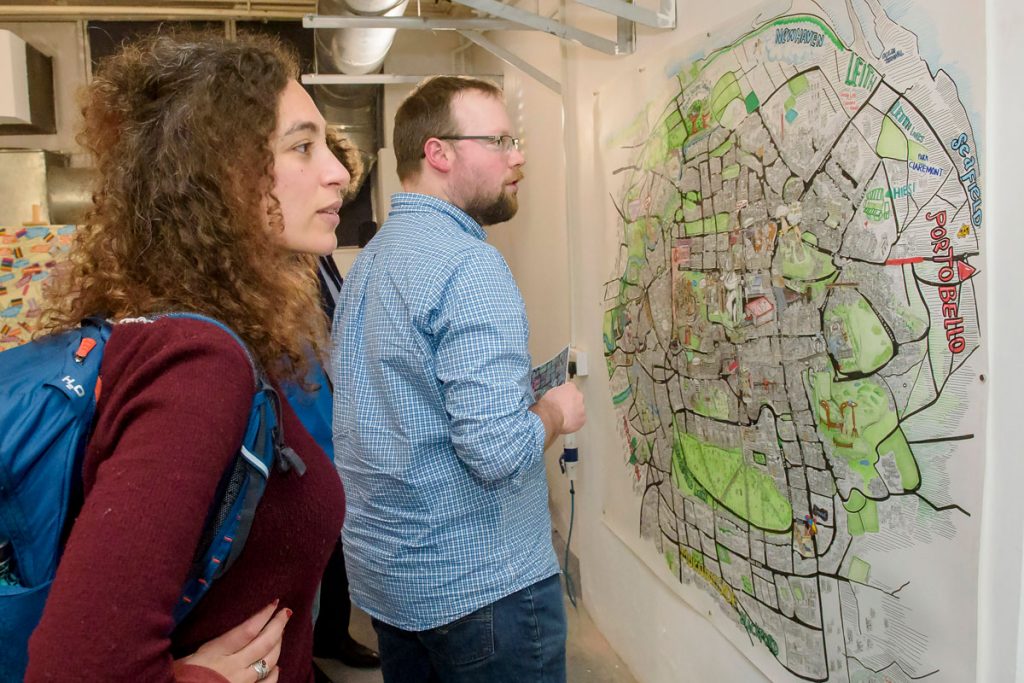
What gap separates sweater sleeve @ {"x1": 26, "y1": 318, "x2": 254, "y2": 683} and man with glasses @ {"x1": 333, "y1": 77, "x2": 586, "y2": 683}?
0.61 m

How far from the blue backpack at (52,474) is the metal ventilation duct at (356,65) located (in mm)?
766

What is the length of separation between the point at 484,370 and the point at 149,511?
68cm

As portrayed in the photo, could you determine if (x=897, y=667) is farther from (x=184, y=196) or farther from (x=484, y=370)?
(x=184, y=196)

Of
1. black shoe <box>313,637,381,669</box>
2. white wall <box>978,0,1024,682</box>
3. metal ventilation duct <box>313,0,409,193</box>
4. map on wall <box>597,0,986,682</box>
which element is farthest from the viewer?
metal ventilation duct <box>313,0,409,193</box>

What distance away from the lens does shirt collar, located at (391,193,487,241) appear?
4.43 ft

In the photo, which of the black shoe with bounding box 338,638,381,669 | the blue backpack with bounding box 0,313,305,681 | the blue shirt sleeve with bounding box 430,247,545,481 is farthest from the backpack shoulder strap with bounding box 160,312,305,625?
the black shoe with bounding box 338,638,381,669

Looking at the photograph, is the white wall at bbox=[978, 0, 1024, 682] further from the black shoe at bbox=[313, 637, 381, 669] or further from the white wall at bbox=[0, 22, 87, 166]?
the white wall at bbox=[0, 22, 87, 166]

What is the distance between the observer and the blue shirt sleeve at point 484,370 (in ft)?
3.73

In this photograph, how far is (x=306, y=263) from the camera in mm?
962

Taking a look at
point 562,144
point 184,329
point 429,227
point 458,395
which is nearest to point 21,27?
point 562,144

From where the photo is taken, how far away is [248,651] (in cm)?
65

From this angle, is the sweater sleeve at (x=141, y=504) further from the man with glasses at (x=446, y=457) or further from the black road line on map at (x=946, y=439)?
the black road line on map at (x=946, y=439)

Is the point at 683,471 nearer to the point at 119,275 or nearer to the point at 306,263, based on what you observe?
the point at 306,263

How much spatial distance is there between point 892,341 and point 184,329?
0.99 meters
